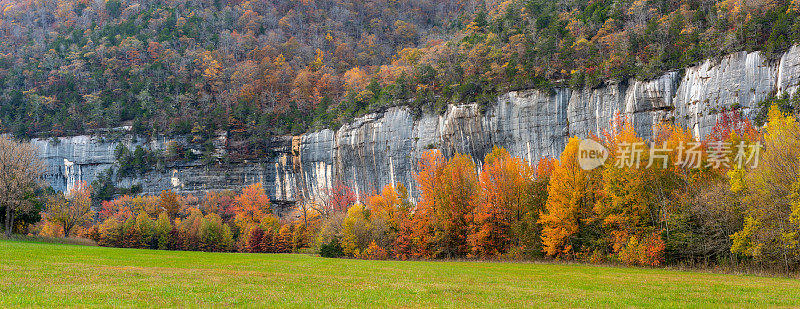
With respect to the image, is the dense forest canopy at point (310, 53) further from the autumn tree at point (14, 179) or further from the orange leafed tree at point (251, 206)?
the autumn tree at point (14, 179)

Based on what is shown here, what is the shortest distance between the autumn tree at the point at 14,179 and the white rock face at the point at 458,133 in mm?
34369

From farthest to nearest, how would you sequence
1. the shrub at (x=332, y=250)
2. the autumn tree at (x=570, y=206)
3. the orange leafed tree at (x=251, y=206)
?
1. the orange leafed tree at (x=251, y=206)
2. the shrub at (x=332, y=250)
3. the autumn tree at (x=570, y=206)

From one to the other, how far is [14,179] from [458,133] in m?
40.0

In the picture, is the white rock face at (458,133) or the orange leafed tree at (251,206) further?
the orange leafed tree at (251,206)

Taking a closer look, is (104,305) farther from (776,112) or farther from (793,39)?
(793,39)

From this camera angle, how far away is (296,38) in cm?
10819

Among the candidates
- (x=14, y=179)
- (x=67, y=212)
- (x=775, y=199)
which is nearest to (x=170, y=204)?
(x=67, y=212)

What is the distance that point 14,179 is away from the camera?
4059cm

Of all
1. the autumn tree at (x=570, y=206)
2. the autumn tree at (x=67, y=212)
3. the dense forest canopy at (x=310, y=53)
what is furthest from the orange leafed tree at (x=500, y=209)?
the autumn tree at (x=67, y=212)

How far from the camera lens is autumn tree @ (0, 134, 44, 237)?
40188mm

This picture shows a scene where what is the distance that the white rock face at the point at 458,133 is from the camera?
3956 centimetres

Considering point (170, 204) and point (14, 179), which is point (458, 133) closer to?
point (14, 179)

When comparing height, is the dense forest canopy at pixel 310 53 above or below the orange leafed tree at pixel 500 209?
above

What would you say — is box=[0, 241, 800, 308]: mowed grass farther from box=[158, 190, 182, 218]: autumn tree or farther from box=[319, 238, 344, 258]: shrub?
box=[158, 190, 182, 218]: autumn tree
